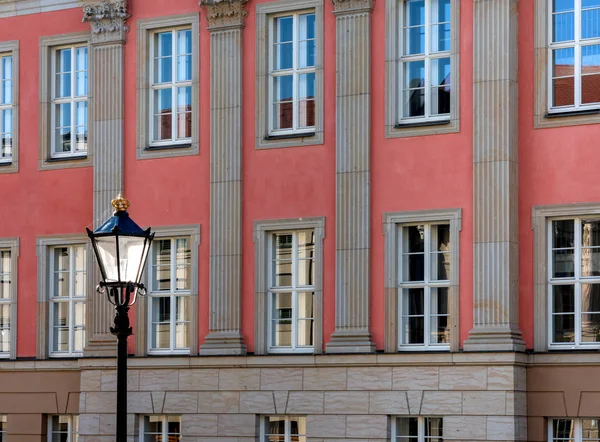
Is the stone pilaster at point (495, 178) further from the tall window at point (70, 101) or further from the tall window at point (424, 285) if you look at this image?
the tall window at point (70, 101)

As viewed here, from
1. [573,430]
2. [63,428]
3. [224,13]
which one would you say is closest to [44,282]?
[63,428]

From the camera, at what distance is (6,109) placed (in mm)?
31203

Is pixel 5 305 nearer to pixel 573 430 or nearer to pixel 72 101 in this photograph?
pixel 72 101

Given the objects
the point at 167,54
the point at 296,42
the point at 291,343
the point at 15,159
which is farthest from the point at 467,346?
the point at 15,159

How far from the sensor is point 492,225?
25.3 meters

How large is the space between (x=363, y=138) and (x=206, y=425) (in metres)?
5.64

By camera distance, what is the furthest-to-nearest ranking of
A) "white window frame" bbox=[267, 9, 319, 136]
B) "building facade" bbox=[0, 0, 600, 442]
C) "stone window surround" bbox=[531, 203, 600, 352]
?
"white window frame" bbox=[267, 9, 319, 136] → "building facade" bbox=[0, 0, 600, 442] → "stone window surround" bbox=[531, 203, 600, 352]

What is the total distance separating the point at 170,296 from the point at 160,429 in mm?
2348

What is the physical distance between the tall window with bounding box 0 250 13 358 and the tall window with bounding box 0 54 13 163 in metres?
1.95

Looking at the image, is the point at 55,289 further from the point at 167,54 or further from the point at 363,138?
the point at 363,138

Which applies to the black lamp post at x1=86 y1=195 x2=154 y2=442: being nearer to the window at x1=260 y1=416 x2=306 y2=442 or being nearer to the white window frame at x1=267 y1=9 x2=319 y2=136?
the window at x1=260 y1=416 x2=306 y2=442

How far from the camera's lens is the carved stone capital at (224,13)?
2823 centimetres

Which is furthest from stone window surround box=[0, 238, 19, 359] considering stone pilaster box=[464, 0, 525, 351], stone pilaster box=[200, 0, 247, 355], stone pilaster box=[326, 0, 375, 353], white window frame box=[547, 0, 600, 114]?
white window frame box=[547, 0, 600, 114]

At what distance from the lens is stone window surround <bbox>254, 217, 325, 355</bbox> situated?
27.1 meters
